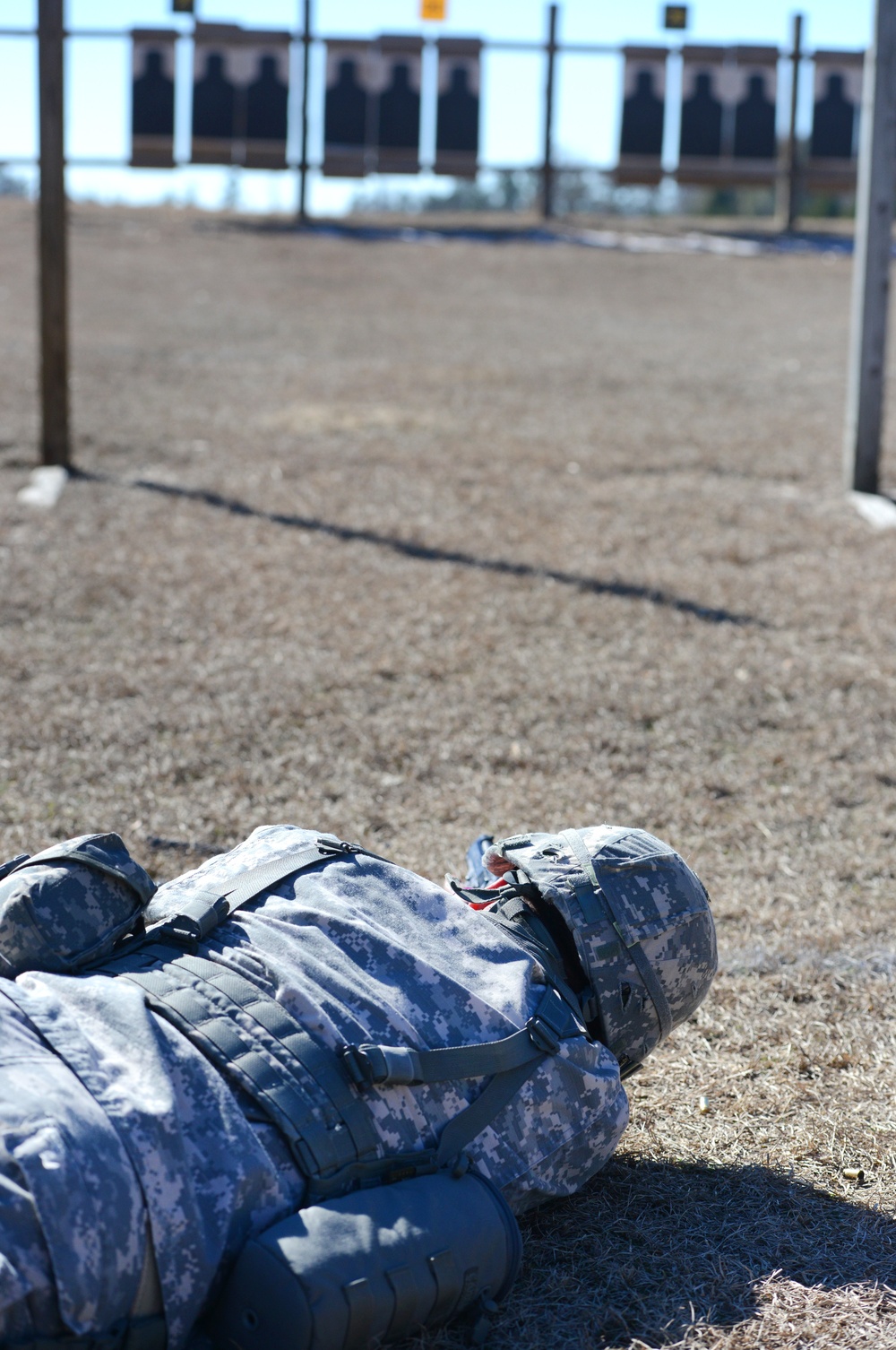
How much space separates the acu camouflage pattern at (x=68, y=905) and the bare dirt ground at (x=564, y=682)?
79 cm

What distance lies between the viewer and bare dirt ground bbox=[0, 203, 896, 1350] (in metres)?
2.14

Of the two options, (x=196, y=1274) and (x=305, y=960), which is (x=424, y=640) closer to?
(x=305, y=960)

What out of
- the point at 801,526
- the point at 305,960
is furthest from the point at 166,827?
the point at 801,526

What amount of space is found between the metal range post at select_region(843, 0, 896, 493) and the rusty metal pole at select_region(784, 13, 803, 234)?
12090 mm

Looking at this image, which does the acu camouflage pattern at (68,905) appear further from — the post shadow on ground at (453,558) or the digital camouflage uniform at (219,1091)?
the post shadow on ground at (453,558)

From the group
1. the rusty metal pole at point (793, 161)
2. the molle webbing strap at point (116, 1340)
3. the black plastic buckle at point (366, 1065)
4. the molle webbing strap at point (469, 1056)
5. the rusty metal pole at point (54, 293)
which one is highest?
the rusty metal pole at point (793, 161)

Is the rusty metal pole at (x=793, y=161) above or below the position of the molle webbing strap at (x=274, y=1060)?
above

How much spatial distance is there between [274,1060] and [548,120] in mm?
18710

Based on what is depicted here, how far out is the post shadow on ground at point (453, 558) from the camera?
5.48 m

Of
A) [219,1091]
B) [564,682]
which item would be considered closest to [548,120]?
[564,682]

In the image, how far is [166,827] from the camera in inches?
138

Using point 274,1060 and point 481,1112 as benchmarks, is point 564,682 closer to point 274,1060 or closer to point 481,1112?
point 481,1112

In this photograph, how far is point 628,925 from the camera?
2074mm

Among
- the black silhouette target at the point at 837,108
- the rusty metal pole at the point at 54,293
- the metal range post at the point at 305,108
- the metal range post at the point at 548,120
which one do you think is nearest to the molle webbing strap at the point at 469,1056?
the rusty metal pole at the point at 54,293
